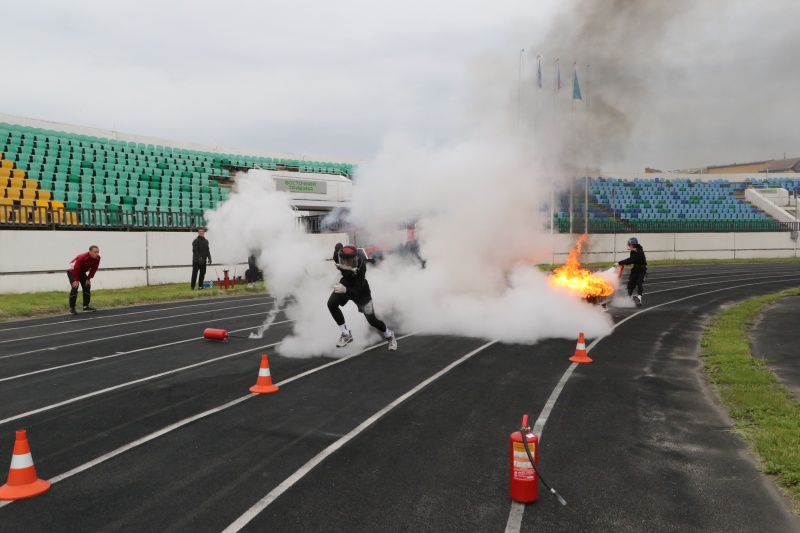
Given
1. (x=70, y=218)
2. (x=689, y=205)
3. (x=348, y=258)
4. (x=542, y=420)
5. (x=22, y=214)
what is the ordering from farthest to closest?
(x=689, y=205) < (x=70, y=218) < (x=22, y=214) < (x=348, y=258) < (x=542, y=420)

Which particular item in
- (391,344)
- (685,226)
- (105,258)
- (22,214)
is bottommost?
(391,344)

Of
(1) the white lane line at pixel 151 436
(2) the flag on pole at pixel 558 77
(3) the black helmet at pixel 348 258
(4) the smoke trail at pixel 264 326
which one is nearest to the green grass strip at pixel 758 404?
(1) the white lane line at pixel 151 436

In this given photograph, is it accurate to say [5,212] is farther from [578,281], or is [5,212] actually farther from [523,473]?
[523,473]

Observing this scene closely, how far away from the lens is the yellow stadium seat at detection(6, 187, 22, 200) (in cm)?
2259

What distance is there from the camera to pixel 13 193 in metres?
22.8

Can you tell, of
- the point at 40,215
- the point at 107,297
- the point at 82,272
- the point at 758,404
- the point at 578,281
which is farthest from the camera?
the point at 40,215

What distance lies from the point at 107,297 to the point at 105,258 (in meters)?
3.10

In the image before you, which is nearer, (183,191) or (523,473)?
(523,473)

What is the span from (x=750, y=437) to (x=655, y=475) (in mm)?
1763

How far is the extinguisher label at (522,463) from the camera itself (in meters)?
4.61

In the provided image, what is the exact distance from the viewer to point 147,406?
7.21m

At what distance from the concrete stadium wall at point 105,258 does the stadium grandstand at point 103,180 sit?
0.55 meters

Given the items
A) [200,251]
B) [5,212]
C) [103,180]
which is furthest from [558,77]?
[103,180]

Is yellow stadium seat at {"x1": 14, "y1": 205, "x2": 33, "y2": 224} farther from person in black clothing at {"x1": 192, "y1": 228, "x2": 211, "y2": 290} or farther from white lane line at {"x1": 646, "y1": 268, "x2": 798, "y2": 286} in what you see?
white lane line at {"x1": 646, "y1": 268, "x2": 798, "y2": 286}
